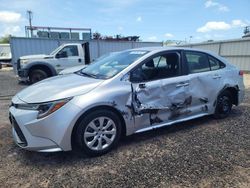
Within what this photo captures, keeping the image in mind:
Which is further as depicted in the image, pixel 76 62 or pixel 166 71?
pixel 76 62

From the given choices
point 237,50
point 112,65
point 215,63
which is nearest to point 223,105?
point 215,63

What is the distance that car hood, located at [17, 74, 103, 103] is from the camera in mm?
3066

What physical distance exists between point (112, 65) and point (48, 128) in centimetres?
159

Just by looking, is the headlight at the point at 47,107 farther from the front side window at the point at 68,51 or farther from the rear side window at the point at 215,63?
the front side window at the point at 68,51

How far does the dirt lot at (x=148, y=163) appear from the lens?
270 cm

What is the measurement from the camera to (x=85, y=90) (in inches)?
125

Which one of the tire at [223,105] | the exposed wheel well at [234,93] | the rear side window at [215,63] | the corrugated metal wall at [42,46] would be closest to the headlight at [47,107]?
the rear side window at [215,63]

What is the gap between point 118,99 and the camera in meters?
3.32

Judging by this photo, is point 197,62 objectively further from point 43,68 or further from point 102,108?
point 43,68

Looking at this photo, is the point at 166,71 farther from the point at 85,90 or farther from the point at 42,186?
the point at 42,186

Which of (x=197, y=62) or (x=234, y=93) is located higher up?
(x=197, y=62)

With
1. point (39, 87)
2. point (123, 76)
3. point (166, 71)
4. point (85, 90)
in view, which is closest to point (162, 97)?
point (166, 71)

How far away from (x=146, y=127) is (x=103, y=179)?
123cm

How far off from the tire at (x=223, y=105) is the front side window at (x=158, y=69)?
4.38 ft
